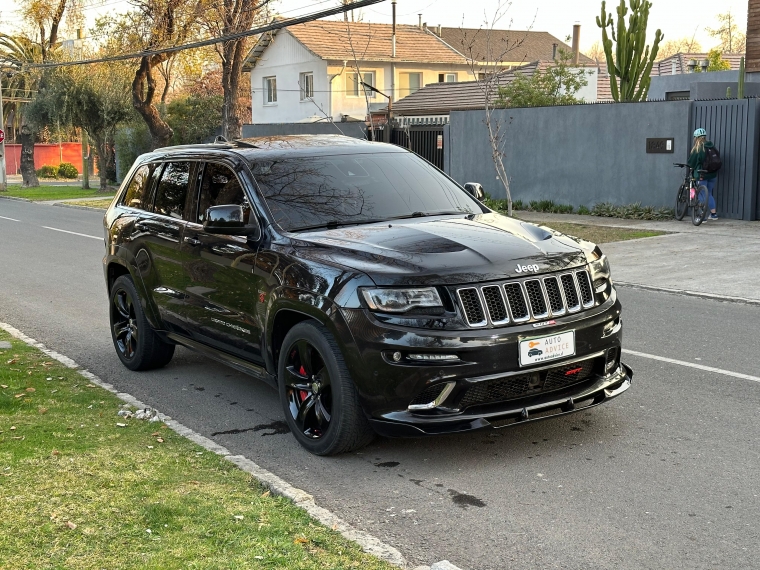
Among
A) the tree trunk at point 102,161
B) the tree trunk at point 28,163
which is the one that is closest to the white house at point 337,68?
the tree trunk at point 102,161

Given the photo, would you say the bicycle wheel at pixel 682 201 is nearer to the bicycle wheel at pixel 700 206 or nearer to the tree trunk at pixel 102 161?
the bicycle wheel at pixel 700 206

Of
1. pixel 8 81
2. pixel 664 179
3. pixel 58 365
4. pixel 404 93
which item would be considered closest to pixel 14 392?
pixel 58 365

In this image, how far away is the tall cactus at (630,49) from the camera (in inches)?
897

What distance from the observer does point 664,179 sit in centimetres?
1964

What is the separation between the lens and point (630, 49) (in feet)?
75.8

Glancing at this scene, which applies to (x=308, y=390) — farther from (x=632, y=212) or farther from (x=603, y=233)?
(x=632, y=212)

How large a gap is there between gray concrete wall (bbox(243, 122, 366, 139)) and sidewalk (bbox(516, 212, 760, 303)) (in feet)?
39.3

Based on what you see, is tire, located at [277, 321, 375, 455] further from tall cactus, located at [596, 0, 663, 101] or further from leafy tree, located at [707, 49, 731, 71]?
leafy tree, located at [707, 49, 731, 71]

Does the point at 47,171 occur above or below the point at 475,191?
below

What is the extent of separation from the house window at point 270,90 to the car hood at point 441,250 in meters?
47.3

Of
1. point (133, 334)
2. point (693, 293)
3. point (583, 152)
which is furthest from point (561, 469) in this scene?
point (583, 152)

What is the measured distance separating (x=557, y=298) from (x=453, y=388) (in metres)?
0.80

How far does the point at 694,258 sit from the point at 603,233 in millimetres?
3416

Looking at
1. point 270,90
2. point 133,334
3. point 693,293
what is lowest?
point 693,293
